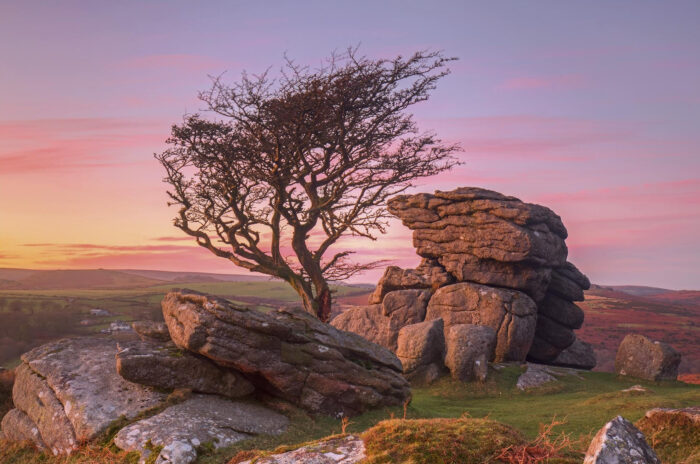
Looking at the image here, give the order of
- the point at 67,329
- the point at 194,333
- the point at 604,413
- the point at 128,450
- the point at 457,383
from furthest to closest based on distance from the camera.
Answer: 1. the point at 67,329
2. the point at 457,383
3. the point at 604,413
4. the point at 194,333
5. the point at 128,450

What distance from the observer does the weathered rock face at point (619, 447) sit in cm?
728

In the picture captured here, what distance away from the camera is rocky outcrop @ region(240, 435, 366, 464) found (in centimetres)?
908

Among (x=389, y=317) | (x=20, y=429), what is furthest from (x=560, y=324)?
(x=20, y=429)

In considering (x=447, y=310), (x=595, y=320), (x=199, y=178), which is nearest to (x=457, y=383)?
(x=447, y=310)

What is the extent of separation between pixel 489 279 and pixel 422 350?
401 inches

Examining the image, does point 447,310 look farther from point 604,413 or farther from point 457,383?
point 604,413

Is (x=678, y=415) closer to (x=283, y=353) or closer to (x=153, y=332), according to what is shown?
(x=283, y=353)

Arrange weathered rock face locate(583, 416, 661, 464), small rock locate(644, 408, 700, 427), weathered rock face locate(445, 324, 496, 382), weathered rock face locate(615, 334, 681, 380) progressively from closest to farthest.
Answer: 1. weathered rock face locate(583, 416, 661, 464)
2. small rock locate(644, 408, 700, 427)
3. weathered rock face locate(445, 324, 496, 382)
4. weathered rock face locate(615, 334, 681, 380)

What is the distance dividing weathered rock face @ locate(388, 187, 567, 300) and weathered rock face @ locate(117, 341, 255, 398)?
→ 26.7 metres

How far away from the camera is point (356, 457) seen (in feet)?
29.7

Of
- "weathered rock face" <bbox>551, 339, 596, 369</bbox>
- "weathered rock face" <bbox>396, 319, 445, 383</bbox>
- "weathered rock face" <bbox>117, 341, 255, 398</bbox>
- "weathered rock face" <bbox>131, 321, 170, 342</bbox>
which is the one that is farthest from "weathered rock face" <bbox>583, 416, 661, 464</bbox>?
"weathered rock face" <bbox>551, 339, 596, 369</bbox>

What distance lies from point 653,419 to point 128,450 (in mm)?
14296

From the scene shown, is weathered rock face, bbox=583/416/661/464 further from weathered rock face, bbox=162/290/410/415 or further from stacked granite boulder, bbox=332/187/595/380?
stacked granite boulder, bbox=332/187/595/380

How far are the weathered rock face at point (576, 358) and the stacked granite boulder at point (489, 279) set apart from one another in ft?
0.28
